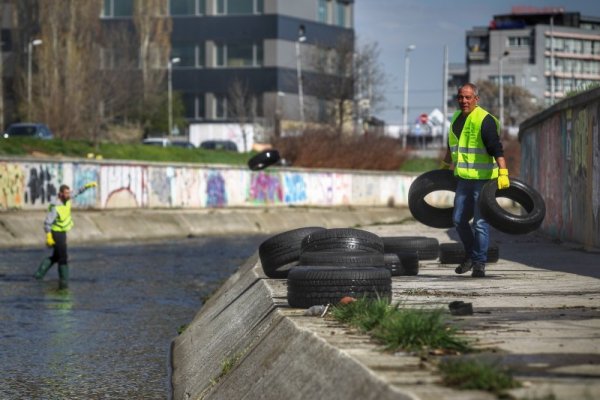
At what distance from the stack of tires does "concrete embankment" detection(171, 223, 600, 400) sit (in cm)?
25

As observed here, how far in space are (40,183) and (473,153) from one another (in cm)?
2938

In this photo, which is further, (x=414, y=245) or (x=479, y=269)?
(x=414, y=245)

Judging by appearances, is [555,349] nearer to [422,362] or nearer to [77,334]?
[422,362]

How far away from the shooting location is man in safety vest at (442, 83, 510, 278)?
13.9m

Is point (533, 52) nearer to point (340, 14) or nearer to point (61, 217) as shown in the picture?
point (340, 14)

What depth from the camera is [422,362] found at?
7434 millimetres

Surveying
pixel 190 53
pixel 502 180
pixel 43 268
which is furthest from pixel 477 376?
pixel 190 53

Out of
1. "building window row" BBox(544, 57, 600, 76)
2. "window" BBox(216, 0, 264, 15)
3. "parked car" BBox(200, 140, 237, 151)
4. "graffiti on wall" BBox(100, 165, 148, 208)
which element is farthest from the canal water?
"building window row" BBox(544, 57, 600, 76)

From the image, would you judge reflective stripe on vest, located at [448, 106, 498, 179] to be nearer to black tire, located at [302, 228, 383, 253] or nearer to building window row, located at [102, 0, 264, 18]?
black tire, located at [302, 228, 383, 253]

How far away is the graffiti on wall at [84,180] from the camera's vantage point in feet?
143

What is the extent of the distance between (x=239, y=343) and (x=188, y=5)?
290ft

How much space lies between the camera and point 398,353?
780 centimetres

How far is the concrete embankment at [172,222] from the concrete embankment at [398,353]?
2286 cm

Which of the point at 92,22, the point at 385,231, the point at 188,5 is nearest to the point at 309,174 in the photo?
the point at 92,22
